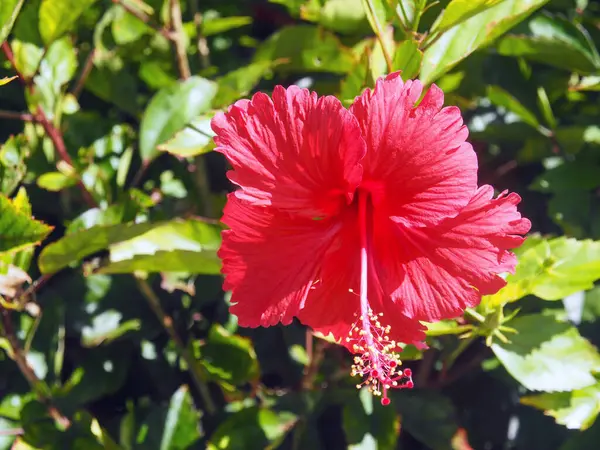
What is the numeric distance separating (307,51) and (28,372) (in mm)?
755

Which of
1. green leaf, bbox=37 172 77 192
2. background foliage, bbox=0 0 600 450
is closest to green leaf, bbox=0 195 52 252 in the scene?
background foliage, bbox=0 0 600 450

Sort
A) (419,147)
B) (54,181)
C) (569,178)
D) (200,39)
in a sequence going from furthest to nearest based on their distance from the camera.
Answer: (200,39) → (569,178) → (54,181) → (419,147)

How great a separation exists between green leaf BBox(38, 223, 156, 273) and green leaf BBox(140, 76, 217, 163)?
8.5 inches

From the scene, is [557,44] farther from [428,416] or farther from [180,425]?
[180,425]

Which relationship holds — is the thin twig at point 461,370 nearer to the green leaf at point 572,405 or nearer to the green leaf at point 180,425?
the green leaf at point 572,405

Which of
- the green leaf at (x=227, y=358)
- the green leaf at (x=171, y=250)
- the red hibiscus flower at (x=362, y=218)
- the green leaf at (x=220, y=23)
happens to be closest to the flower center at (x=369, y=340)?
the red hibiscus flower at (x=362, y=218)

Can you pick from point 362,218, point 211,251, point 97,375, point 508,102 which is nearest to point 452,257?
point 362,218

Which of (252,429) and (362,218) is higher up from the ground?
(362,218)

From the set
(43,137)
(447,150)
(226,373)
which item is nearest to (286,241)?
(447,150)

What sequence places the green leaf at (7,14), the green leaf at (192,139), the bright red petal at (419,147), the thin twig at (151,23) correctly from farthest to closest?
1. the thin twig at (151,23)
2. the green leaf at (192,139)
3. the green leaf at (7,14)
4. the bright red petal at (419,147)

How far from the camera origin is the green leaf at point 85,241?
40.2 inches

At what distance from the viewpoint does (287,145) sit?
829 millimetres

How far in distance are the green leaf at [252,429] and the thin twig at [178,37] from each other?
2.08ft

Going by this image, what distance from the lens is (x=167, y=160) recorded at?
143 cm
